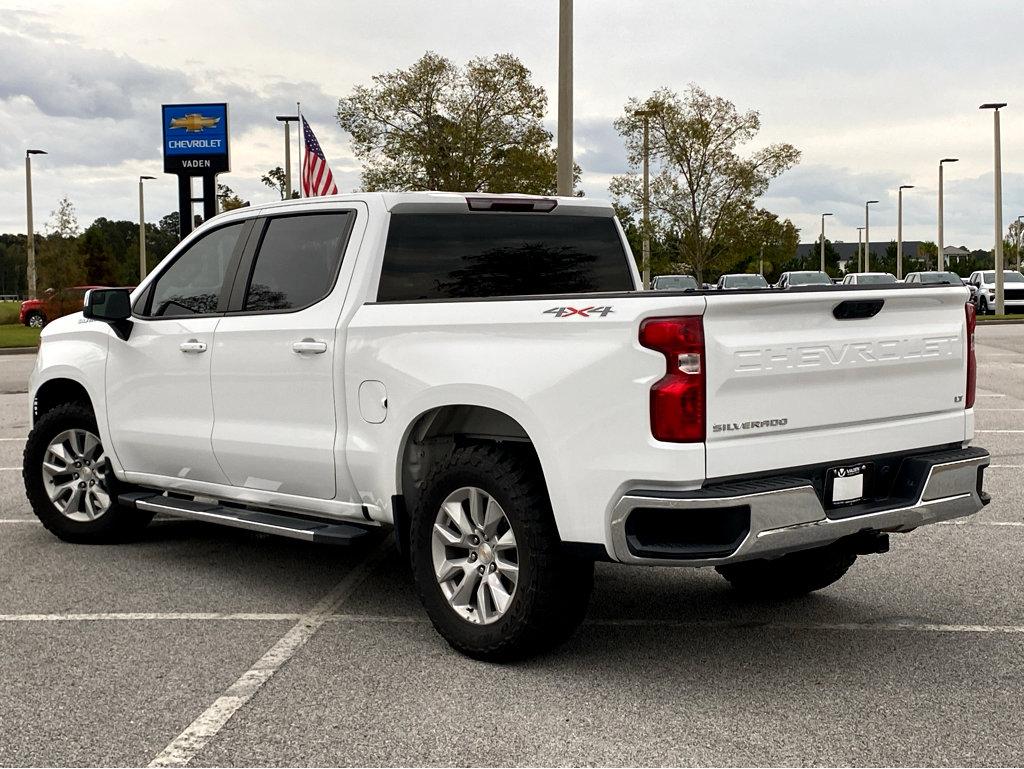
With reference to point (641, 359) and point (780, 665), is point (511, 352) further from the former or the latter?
point (780, 665)

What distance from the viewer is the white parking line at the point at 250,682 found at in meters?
4.13

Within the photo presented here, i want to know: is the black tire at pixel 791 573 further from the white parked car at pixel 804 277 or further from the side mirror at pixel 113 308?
the white parked car at pixel 804 277

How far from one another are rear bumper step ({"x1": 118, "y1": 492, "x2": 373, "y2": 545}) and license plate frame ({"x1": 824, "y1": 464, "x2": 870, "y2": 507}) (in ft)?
6.79

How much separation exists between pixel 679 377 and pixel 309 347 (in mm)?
2040

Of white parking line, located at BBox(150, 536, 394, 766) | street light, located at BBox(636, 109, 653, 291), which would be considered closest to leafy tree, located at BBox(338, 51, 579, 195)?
street light, located at BBox(636, 109, 653, 291)

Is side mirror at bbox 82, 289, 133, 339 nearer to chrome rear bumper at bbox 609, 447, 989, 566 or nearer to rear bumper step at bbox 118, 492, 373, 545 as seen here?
rear bumper step at bbox 118, 492, 373, 545

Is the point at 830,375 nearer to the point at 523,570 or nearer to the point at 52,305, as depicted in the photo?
the point at 523,570

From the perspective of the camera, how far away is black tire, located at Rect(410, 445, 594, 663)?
16.0 ft

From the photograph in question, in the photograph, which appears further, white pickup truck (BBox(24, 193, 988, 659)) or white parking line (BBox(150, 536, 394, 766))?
white pickup truck (BBox(24, 193, 988, 659))

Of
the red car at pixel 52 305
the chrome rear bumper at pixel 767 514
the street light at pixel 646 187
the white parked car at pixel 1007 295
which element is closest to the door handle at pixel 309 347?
the chrome rear bumper at pixel 767 514

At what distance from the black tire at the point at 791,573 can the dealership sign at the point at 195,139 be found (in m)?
18.4

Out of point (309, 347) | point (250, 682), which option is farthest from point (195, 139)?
point (250, 682)

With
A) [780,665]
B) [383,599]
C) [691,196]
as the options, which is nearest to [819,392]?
[780,665]

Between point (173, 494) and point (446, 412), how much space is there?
2.30m
